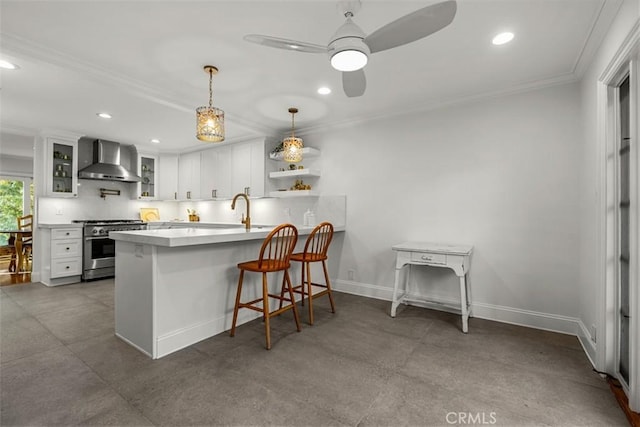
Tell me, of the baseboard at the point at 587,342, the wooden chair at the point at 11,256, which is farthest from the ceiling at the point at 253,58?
the wooden chair at the point at 11,256

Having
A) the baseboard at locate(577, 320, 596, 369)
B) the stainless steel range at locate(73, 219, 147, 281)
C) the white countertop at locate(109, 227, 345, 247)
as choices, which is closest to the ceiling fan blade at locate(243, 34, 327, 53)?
the white countertop at locate(109, 227, 345, 247)

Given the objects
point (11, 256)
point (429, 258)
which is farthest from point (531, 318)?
point (11, 256)

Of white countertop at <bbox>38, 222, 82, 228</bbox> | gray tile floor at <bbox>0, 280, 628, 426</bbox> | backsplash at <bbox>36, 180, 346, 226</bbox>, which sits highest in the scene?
backsplash at <bbox>36, 180, 346, 226</bbox>

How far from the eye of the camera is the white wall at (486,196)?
2875mm

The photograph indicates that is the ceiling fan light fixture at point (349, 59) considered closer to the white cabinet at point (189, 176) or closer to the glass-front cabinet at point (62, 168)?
the white cabinet at point (189, 176)

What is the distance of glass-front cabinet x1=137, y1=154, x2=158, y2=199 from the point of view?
5.96 meters

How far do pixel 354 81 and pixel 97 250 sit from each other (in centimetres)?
510

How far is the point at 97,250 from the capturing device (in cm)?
495

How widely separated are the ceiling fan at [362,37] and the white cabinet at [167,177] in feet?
17.5

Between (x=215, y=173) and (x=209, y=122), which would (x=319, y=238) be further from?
(x=215, y=173)

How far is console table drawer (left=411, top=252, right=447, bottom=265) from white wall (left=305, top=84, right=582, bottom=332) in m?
0.57

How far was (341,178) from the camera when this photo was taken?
4328 mm

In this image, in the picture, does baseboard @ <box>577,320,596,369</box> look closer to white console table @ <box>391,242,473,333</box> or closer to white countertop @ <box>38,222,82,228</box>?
white console table @ <box>391,242,473,333</box>

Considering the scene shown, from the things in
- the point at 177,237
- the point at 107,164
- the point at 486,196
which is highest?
the point at 107,164
